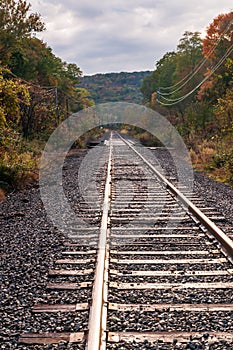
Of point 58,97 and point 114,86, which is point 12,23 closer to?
point 58,97

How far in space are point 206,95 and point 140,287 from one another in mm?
27353

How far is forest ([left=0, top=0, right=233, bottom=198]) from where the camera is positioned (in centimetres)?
1313

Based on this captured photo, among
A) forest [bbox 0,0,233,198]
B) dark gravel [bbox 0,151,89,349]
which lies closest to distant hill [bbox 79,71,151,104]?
forest [bbox 0,0,233,198]

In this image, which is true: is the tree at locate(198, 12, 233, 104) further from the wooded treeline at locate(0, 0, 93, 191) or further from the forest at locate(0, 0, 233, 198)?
the wooded treeline at locate(0, 0, 93, 191)

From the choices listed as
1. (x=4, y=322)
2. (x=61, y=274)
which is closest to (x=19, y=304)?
(x=4, y=322)

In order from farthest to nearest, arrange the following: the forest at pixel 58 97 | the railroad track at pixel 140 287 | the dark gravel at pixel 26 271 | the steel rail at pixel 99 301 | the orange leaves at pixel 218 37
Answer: the orange leaves at pixel 218 37
the forest at pixel 58 97
the dark gravel at pixel 26 271
the railroad track at pixel 140 287
the steel rail at pixel 99 301

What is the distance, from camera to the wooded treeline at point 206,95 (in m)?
17.5

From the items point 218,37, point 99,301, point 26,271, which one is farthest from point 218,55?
point 99,301

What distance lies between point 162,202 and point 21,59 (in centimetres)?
2397

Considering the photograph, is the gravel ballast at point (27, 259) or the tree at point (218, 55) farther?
the tree at point (218, 55)

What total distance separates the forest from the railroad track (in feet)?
16.8

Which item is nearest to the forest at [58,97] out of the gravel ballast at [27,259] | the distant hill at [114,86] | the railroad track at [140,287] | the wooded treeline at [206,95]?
the wooded treeline at [206,95]

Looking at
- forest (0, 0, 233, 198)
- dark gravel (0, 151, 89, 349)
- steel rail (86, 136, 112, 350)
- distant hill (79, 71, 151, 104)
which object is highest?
distant hill (79, 71, 151, 104)

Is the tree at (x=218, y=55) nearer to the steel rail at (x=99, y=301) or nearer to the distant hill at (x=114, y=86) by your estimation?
the steel rail at (x=99, y=301)
